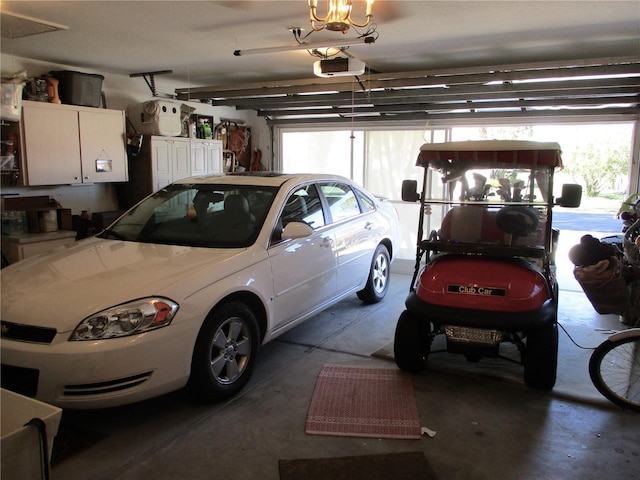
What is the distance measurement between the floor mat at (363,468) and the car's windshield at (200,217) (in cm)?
161

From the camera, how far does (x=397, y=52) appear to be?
16.6ft

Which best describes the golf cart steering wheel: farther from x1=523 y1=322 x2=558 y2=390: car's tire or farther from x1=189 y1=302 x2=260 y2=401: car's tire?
x1=189 y1=302 x2=260 y2=401: car's tire

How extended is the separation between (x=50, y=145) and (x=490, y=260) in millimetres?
4837

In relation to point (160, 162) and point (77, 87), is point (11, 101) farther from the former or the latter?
point (160, 162)

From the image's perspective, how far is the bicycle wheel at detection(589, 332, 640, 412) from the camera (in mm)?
3281

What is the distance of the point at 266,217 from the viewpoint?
3.89 meters

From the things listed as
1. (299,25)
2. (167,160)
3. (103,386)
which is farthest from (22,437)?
(167,160)

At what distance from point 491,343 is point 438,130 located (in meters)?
4.91

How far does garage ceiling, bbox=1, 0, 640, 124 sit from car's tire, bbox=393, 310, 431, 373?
2355mm

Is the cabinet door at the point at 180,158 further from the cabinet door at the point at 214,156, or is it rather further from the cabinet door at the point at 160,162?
the cabinet door at the point at 214,156

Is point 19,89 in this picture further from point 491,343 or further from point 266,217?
point 491,343

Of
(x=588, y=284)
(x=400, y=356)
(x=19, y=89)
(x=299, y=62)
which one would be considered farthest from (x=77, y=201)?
(x=588, y=284)

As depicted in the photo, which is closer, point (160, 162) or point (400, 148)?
point (160, 162)

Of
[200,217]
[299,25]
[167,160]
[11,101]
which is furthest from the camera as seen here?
[167,160]
